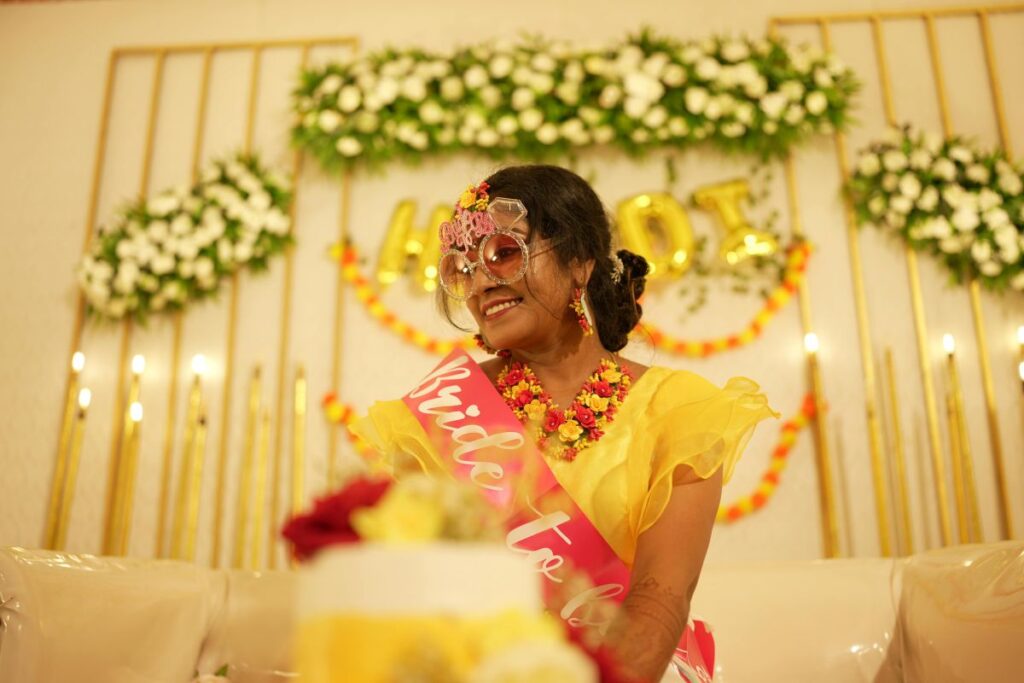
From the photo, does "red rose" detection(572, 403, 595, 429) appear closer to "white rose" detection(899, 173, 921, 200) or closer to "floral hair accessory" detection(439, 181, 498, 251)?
"floral hair accessory" detection(439, 181, 498, 251)

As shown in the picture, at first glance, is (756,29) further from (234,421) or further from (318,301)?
(234,421)

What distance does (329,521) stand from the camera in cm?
84

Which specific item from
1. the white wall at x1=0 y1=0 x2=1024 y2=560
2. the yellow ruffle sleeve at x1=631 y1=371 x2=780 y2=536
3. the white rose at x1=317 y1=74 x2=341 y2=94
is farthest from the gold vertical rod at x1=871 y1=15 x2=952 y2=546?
the white rose at x1=317 y1=74 x2=341 y2=94

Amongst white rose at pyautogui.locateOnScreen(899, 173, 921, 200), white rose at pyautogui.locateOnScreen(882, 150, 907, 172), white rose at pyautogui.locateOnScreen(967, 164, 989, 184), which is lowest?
white rose at pyautogui.locateOnScreen(899, 173, 921, 200)

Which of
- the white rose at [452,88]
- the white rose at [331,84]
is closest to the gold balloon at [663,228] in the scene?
the white rose at [452,88]

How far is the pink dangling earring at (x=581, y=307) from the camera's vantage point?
2.17 meters

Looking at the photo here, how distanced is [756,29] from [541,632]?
4.04 m

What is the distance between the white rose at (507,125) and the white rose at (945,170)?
1.76m

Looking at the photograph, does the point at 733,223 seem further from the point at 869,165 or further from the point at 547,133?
the point at 547,133

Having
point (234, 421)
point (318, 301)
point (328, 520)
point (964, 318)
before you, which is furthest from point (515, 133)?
point (328, 520)

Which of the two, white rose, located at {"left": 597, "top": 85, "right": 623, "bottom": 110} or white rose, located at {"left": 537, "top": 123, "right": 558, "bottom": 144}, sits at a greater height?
white rose, located at {"left": 597, "top": 85, "right": 623, "bottom": 110}

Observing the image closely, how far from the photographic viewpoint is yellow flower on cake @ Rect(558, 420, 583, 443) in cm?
205

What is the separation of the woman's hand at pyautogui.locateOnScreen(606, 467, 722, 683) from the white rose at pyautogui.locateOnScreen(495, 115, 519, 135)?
245 cm

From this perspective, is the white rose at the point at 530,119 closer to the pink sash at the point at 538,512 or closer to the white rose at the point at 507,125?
the white rose at the point at 507,125
